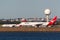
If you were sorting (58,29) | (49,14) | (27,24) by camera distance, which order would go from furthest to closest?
(27,24) → (49,14) → (58,29)

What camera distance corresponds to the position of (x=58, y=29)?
361ft

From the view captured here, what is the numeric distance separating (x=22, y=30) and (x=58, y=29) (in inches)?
486

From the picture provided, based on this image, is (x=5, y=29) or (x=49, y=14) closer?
(x=5, y=29)

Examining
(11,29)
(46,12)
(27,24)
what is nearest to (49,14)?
(46,12)

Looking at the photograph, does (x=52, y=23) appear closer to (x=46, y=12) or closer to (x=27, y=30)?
(x=46, y=12)

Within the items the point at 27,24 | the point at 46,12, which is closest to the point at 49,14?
the point at 46,12

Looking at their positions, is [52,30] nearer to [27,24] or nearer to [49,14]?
[49,14]

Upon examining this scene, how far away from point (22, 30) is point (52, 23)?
23.4m

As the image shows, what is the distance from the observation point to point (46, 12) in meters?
129

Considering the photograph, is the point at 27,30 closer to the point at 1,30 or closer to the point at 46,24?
the point at 1,30

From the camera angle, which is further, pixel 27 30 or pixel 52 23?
pixel 52 23

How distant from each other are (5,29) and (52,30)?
16.5 m

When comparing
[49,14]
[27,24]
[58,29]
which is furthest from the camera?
[27,24]

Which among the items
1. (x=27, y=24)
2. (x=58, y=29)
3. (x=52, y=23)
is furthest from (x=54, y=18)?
(x=58, y=29)
